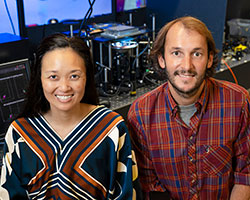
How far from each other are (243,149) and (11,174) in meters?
0.87

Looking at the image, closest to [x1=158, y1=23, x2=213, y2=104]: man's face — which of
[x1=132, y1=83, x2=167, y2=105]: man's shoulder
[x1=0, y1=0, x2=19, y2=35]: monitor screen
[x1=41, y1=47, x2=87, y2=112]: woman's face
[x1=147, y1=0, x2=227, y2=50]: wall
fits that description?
[x1=132, y1=83, x2=167, y2=105]: man's shoulder

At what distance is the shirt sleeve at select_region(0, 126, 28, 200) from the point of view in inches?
47.9

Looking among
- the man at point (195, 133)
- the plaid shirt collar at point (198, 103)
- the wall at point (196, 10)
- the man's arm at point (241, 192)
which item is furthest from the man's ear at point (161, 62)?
the wall at point (196, 10)

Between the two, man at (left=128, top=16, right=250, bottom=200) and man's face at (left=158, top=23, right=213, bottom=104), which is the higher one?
man's face at (left=158, top=23, right=213, bottom=104)

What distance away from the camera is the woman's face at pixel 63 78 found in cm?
121

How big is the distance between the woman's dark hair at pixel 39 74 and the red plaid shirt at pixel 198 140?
20 cm

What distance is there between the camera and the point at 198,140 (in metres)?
1.38

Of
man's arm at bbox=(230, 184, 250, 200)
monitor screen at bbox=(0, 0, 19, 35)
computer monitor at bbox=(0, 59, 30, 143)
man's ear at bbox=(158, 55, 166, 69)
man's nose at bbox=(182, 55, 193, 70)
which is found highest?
monitor screen at bbox=(0, 0, 19, 35)

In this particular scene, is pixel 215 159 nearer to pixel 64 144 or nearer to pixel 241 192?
pixel 241 192

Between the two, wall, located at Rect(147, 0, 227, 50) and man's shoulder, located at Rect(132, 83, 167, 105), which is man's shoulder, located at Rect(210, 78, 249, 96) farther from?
wall, located at Rect(147, 0, 227, 50)

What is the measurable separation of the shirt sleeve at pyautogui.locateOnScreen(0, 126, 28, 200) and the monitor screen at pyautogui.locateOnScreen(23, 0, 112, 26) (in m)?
1.04

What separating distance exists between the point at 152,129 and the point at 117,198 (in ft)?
0.97

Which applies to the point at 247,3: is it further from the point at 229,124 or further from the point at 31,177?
the point at 31,177

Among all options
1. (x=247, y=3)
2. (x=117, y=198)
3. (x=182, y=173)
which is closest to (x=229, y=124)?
(x=182, y=173)
